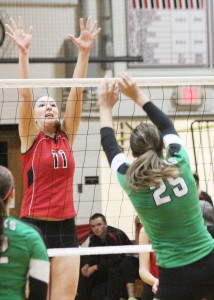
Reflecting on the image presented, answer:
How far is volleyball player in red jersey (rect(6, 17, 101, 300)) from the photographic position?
5.83 m

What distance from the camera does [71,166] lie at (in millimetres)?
5922

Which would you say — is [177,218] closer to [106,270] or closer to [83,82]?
[83,82]

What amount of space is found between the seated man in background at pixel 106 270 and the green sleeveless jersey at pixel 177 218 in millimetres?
4930

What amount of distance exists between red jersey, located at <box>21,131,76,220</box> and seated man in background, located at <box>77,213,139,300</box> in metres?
3.38

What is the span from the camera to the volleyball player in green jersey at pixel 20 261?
140 inches

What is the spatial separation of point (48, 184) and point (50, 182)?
22mm

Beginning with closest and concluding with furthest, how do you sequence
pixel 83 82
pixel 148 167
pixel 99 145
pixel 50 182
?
1. pixel 148 167
2. pixel 50 182
3. pixel 83 82
4. pixel 99 145

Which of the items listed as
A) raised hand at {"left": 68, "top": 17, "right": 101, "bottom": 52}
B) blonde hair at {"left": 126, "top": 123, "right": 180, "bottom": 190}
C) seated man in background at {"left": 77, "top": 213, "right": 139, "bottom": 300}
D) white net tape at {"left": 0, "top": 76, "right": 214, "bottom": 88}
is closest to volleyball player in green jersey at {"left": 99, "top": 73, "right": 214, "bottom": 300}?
blonde hair at {"left": 126, "top": 123, "right": 180, "bottom": 190}

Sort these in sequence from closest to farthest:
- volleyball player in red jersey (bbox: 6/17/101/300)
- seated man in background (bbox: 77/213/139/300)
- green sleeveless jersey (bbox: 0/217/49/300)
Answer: green sleeveless jersey (bbox: 0/217/49/300) < volleyball player in red jersey (bbox: 6/17/101/300) < seated man in background (bbox: 77/213/139/300)

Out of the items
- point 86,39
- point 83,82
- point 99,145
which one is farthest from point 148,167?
point 99,145

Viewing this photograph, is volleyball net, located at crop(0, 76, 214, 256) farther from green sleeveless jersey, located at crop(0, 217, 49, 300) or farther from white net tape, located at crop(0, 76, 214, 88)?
green sleeveless jersey, located at crop(0, 217, 49, 300)

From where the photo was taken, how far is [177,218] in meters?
4.22

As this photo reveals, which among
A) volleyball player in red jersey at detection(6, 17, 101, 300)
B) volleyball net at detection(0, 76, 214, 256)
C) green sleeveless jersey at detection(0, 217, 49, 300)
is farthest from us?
volleyball net at detection(0, 76, 214, 256)

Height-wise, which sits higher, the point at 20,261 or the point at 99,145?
the point at 99,145
